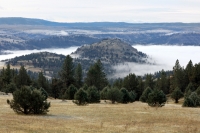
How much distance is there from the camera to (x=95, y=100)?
3167 inches

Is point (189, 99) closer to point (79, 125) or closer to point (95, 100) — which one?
point (95, 100)

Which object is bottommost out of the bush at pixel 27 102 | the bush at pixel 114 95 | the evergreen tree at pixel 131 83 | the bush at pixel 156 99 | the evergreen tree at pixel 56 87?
the evergreen tree at pixel 56 87

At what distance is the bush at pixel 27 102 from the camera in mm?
42156

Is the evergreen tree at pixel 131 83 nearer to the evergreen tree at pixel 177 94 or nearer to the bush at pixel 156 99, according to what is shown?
the evergreen tree at pixel 177 94

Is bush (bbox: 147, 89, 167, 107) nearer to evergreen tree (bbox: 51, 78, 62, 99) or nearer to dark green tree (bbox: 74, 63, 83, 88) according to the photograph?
evergreen tree (bbox: 51, 78, 62, 99)

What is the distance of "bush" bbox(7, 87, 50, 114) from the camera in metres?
42.2

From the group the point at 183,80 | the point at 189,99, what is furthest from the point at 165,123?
the point at 183,80

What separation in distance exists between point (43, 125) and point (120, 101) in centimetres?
5315

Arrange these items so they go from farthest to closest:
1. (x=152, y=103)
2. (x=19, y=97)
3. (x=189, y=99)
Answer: (x=189, y=99) → (x=152, y=103) → (x=19, y=97)

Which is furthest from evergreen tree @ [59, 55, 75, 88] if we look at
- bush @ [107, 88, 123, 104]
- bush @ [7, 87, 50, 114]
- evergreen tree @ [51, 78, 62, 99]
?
bush @ [7, 87, 50, 114]

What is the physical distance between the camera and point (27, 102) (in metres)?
42.4

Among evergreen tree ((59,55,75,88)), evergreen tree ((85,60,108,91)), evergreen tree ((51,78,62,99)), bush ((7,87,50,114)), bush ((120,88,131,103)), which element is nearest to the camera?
bush ((7,87,50,114))

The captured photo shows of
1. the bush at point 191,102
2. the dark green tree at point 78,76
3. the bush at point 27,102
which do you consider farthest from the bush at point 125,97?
the dark green tree at point 78,76

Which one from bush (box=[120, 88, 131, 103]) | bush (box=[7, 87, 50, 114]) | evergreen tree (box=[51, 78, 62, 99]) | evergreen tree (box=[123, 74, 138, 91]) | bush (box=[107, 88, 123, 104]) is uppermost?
bush (box=[7, 87, 50, 114])
